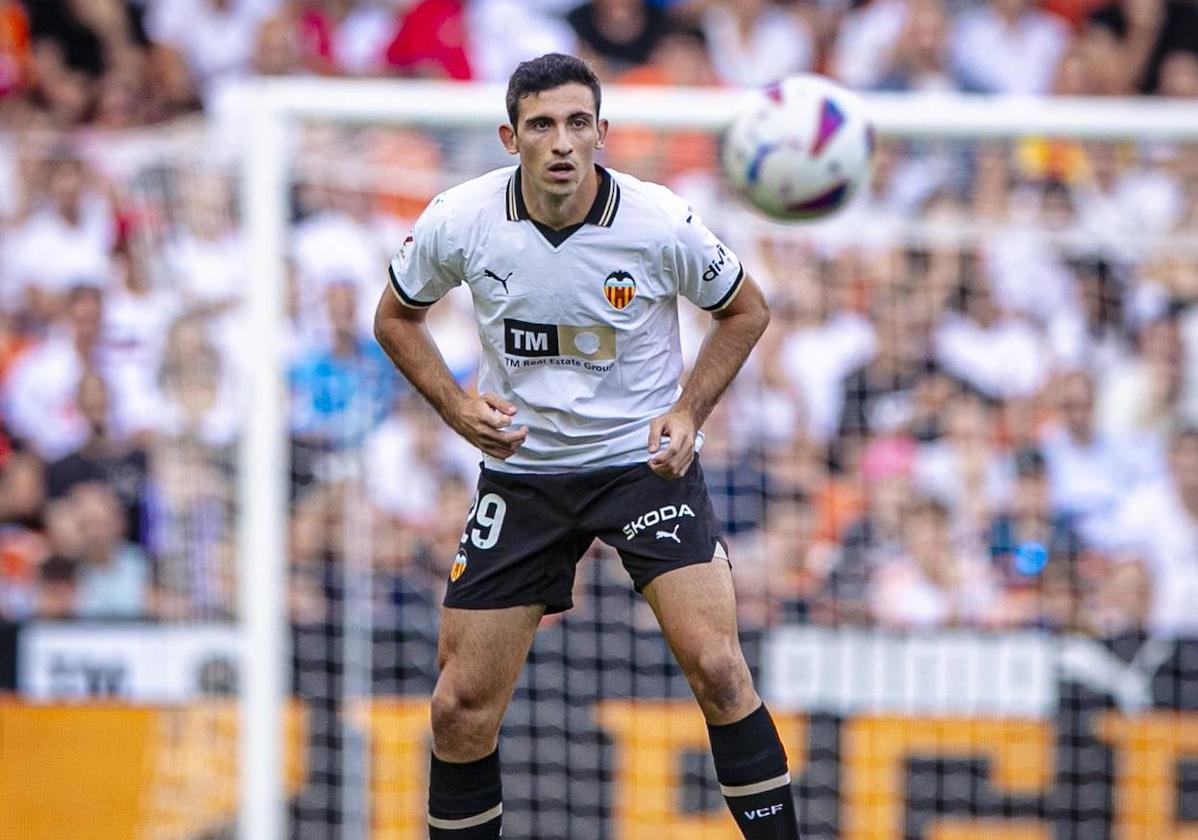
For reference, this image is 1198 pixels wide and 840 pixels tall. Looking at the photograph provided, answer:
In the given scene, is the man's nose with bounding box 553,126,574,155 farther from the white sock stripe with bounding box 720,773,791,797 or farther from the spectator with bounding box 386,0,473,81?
the spectator with bounding box 386,0,473,81

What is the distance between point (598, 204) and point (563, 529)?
96 cm

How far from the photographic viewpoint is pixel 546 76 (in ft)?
17.1

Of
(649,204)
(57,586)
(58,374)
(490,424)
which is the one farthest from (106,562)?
(649,204)

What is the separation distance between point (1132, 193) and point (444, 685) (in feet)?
19.1

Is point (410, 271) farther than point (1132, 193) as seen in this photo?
No

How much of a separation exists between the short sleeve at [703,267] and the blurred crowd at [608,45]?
23.0ft

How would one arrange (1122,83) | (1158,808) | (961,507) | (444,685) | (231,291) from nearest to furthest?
(444,685)
(1158,808)
(961,507)
(231,291)
(1122,83)

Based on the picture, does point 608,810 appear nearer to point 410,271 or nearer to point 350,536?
point 350,536

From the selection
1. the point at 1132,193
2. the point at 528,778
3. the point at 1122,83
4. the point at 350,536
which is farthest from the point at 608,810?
the point at 1122,83

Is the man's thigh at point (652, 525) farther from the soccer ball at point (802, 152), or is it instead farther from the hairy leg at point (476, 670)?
the soccer ball at point (802, 152)

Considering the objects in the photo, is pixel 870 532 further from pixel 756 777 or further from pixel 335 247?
pixel 756 777

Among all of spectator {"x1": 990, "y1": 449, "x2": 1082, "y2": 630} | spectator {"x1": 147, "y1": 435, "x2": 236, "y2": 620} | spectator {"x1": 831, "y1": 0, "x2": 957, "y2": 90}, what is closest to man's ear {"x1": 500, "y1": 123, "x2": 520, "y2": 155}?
spectator {"x1": 147, "y1": 435, "x2": 236, "y2": 620}

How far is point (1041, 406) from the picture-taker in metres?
9.92

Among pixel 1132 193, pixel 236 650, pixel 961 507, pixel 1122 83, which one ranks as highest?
pixel 1122 83
